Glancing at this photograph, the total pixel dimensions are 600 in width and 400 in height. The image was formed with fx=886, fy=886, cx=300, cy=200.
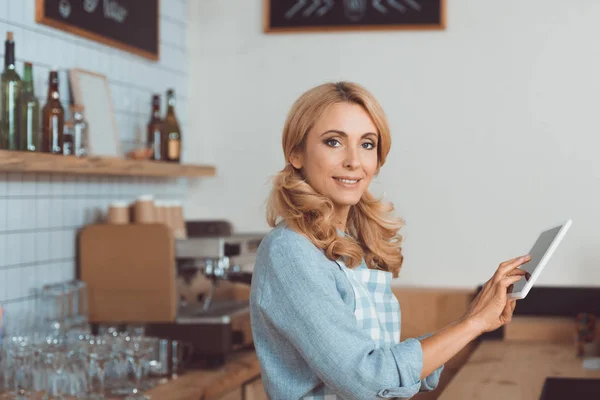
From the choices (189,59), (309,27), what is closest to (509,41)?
(309,27)

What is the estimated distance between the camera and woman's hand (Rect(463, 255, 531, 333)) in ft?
5.35

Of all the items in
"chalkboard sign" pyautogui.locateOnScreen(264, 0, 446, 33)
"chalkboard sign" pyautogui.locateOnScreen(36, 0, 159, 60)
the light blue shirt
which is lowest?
the light blue shirt

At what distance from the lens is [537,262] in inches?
64.4

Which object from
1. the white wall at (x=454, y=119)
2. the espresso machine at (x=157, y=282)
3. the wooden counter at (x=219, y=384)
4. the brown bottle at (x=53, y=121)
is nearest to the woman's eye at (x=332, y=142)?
the wooden counter at (x=219, y=384)

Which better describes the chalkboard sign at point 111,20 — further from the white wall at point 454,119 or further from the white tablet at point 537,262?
the white tablet at point 537,262

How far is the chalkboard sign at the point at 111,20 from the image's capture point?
295 cm

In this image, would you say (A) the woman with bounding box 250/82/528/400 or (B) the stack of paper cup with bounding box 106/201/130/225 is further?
(B) the stack of paper cup with bounding box 106/201/130/225

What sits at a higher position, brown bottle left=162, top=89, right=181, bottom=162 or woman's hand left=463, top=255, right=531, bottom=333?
brown bottle left=162, top=89, right=181, bottom=162

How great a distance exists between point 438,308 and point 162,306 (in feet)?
4.06

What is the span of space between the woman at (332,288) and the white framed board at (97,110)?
149cm

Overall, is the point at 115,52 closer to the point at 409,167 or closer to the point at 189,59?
the point at 189,59

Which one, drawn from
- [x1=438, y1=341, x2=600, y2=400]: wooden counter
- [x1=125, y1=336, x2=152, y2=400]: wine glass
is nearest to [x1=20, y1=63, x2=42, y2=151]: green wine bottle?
[x1=125, y1=336, x2=152, y2=400]: wine glass

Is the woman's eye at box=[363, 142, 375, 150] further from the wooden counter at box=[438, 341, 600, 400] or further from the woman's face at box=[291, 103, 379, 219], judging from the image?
the wooden counter at box=[438, 341, 600, 400]

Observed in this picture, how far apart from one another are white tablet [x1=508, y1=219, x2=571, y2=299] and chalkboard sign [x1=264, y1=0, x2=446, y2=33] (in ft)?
7.11
